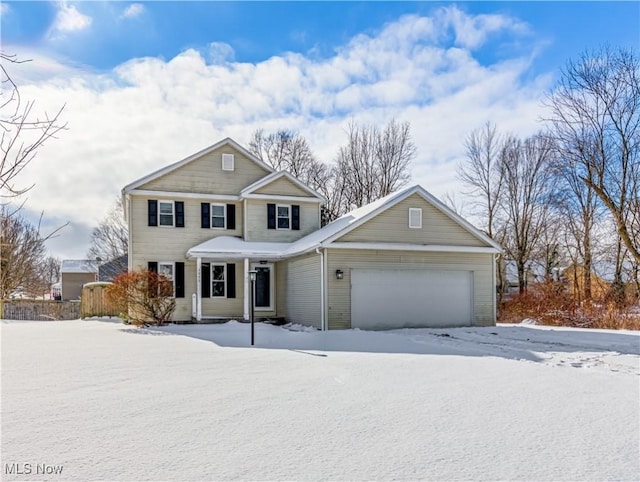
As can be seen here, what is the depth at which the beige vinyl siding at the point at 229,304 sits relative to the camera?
18.1 m

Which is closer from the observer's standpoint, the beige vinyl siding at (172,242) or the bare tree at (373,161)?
the beige vinyl siding at (172,242)

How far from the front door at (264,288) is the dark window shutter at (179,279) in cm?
261

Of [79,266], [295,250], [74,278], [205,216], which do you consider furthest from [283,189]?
[79,266]

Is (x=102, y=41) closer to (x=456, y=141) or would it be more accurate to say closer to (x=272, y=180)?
(x=272, y=180)

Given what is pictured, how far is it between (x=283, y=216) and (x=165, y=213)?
4.31 metres

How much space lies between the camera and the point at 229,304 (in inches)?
722

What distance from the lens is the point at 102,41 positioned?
16.3 ft

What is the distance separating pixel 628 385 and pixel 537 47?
9.82 metres

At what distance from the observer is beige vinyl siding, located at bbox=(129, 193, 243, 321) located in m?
17.9

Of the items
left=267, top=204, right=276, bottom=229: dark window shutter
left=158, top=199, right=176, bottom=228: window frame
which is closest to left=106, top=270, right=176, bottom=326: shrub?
left=158, top=199, right=176, bottom=228: window frame

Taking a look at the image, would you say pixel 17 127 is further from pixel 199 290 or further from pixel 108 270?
pixel 108 270

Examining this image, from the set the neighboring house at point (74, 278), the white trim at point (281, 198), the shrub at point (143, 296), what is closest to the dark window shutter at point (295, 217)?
the white trim at point (281, 198)

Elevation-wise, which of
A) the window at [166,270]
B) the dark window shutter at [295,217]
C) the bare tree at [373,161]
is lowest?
the window at [166,270]

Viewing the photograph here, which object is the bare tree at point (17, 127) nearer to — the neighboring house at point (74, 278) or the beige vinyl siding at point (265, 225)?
the beige vinyl siding at point (265, 225)
